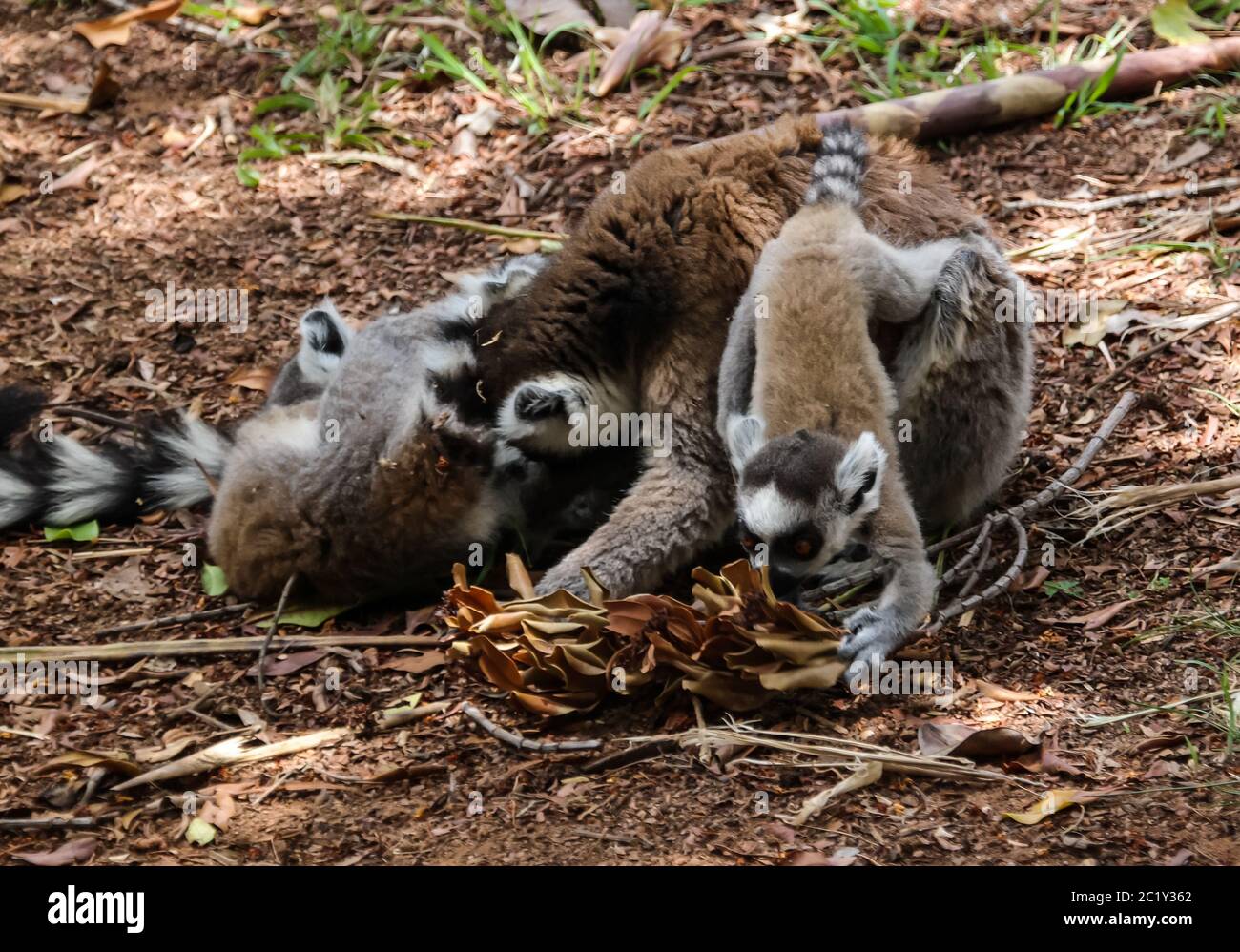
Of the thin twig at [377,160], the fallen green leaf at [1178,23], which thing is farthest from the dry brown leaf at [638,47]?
the fallen green leaf at [1178,23]

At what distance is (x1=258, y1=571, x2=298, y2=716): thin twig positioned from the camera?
4.95 m

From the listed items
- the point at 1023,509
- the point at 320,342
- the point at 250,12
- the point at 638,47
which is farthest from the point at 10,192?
the point at 1023,509

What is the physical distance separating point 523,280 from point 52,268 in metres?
3.40

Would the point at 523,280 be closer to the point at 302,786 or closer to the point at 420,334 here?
the point at 420,334

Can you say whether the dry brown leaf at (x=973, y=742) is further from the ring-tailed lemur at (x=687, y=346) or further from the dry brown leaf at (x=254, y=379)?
the dry brown leaf at (x=254, y=379)

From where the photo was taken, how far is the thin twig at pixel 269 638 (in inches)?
195

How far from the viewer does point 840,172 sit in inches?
218

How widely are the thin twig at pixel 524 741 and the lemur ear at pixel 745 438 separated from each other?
1.18 m

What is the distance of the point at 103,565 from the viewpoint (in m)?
6.00

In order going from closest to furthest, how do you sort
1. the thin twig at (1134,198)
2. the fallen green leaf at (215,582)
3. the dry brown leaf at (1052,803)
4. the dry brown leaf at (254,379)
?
the dry brown leaf at (1052,803) < the fallen green leaf at (215,582) < the dry brown leaf at (254,379) < the thin twig at (1134,198)
